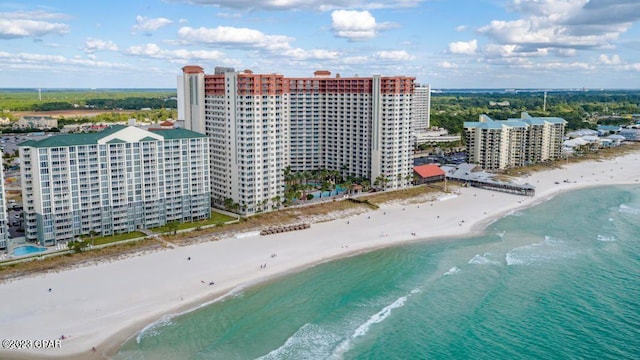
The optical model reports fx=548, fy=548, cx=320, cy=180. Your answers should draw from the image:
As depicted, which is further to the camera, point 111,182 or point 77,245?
point 111,182

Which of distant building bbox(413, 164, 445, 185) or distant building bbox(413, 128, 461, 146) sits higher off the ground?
distant building bbox(413, 128, 461, 146)

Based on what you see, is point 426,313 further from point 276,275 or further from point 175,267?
point 175,267

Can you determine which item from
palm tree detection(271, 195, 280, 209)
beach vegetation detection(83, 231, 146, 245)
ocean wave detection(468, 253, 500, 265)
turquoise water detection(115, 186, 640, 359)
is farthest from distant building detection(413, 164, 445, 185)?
beach vegetation detection(83, 231, 146, 245)

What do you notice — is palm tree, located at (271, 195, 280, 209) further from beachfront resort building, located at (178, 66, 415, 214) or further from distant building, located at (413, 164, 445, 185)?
distant building, located at (413, 164, 445, 185)

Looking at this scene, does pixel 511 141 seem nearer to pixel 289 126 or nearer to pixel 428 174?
pixel 428 174

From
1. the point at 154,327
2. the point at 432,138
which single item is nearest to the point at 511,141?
the point at 432,138
